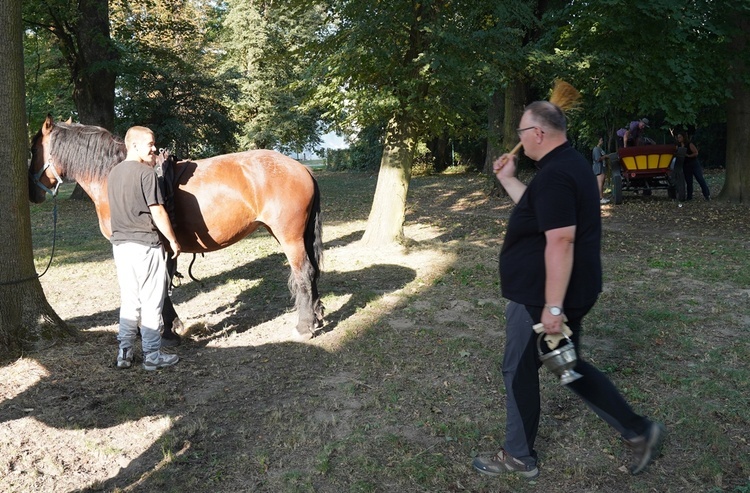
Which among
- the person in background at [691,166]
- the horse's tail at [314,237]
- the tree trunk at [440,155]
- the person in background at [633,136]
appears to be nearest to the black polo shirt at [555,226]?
the horse's tail at [314,237]

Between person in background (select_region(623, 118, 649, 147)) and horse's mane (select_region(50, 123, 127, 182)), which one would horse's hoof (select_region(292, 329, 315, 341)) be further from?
person in background (select_region(623, 118, 649, 147))

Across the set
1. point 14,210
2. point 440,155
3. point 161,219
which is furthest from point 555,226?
point 440,155

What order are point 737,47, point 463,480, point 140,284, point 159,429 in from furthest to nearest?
point 737,47 < point 140,284 < point 159,429 < point 463,480

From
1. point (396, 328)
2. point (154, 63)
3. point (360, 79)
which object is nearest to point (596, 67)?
point (360, 79)

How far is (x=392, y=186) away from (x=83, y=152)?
5634 millimetres

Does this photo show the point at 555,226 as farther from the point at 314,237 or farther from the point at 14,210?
the point at 14,210

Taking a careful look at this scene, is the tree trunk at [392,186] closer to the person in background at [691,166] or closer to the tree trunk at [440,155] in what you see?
the person in background at [691,166]

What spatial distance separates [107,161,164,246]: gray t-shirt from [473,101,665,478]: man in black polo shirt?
9.95ft

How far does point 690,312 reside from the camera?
652cm

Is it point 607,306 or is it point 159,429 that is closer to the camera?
point 159,429

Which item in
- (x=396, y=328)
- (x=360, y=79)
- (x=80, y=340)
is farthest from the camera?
(x=360, y=79)

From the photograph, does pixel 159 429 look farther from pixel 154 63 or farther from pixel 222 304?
pixel 154 63

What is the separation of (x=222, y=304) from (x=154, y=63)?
1679cm

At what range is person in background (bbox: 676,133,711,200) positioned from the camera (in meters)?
14.9
